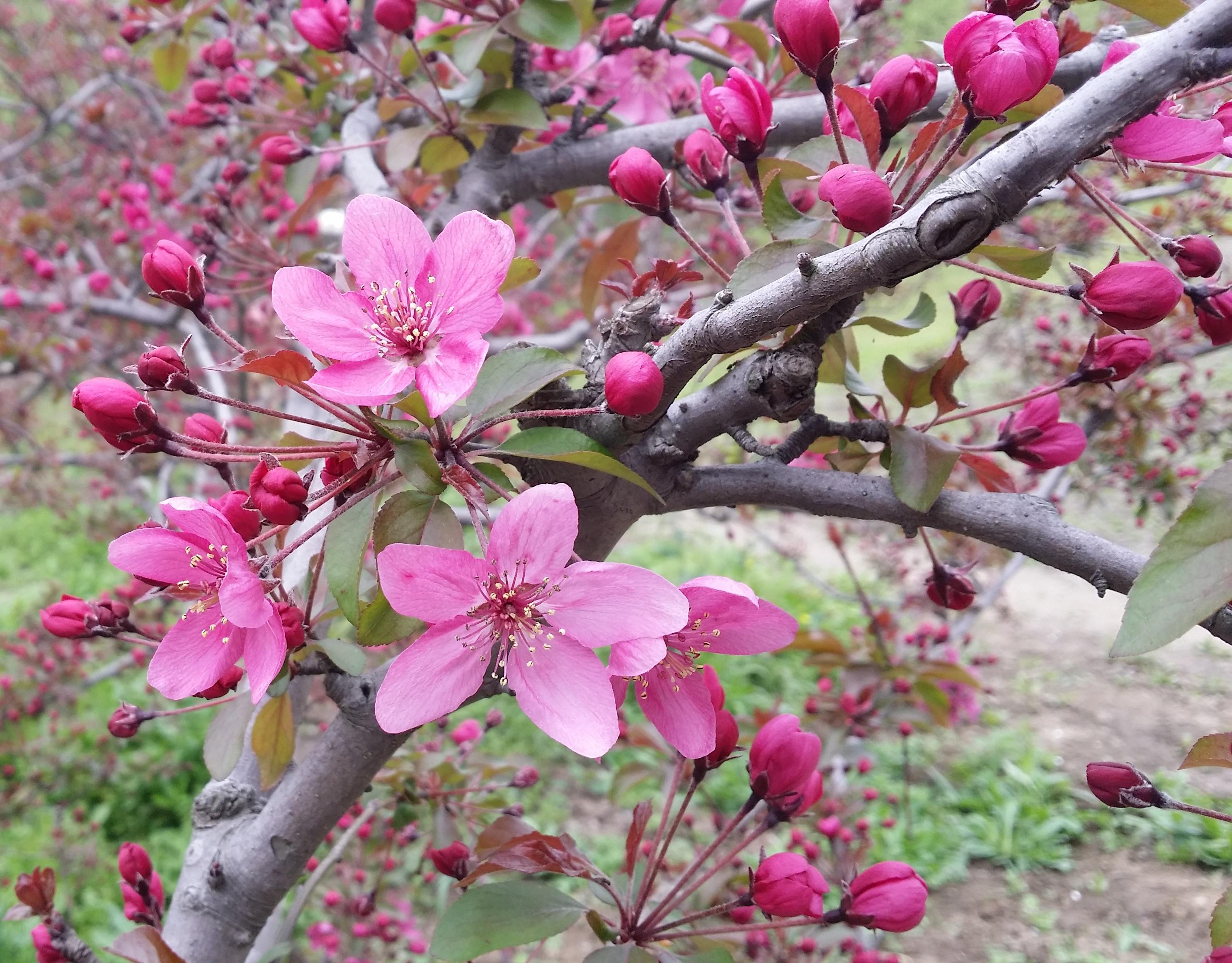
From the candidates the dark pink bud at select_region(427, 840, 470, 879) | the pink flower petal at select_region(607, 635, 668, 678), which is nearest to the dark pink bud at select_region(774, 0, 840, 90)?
the pink flower petal at select_region(607, 635, 668, 678)

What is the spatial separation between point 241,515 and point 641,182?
0.51m

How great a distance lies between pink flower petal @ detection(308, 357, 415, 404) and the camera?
0.65 m

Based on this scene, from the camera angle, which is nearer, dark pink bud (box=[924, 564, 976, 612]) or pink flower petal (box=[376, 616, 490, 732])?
pink flower petal (box=[376, 616, 490, 732])

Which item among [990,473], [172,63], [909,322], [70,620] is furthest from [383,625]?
[172,63]

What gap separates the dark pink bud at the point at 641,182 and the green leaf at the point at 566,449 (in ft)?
0.93

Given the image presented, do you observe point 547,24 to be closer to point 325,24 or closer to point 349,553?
point 325,24

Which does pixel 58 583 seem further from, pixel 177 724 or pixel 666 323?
pixel 666 323

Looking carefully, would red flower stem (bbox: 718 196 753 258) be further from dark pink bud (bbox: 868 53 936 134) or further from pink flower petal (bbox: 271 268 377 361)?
pink flower petal (bbox: 271 268 377 361)

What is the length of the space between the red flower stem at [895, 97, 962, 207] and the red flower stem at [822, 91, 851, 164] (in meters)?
0.06

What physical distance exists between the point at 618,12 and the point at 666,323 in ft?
3.69

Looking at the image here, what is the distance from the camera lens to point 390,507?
0.71 meters

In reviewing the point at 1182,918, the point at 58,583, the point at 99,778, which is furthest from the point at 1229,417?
the point at 58,583

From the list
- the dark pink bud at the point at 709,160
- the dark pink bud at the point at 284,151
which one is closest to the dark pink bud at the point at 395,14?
the dark pink bud at the point at 284,151

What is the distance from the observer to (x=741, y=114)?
0.84 metres
